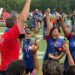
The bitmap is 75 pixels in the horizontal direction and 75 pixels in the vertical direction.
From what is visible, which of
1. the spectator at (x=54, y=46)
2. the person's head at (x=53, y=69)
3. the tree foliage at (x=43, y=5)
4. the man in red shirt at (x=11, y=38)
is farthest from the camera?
the tree foliage at (x=43, y=5)

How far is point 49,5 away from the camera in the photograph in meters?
64.5

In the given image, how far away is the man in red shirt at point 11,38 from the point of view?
4078mm

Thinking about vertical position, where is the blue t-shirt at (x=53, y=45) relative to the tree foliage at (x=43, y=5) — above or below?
below

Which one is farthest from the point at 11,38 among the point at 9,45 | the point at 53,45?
the point at 53,45

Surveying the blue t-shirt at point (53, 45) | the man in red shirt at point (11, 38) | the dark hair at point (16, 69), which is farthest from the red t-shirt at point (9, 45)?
the blue t-shirt at point (53, 45)

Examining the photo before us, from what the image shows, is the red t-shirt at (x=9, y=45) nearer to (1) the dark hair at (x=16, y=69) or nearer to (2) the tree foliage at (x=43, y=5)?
(1) the dark hair at (x=16, y=69)

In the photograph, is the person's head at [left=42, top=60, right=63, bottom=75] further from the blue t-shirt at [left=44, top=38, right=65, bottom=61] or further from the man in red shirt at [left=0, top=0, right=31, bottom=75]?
the blue t-shirt at [left=44, top=38, right=65, bottom=61]

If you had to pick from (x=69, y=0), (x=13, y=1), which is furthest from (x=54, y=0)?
(x=13, y=1)

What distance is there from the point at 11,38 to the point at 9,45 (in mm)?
140

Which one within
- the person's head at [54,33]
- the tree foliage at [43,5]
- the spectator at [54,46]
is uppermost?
the tree foliage at [43,5]

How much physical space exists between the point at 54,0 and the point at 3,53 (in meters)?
64.0

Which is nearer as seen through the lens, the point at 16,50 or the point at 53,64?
the point at 53,64

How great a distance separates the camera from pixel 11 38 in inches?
164

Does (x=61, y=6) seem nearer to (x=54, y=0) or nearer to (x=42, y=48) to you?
(x=54, y=0)
